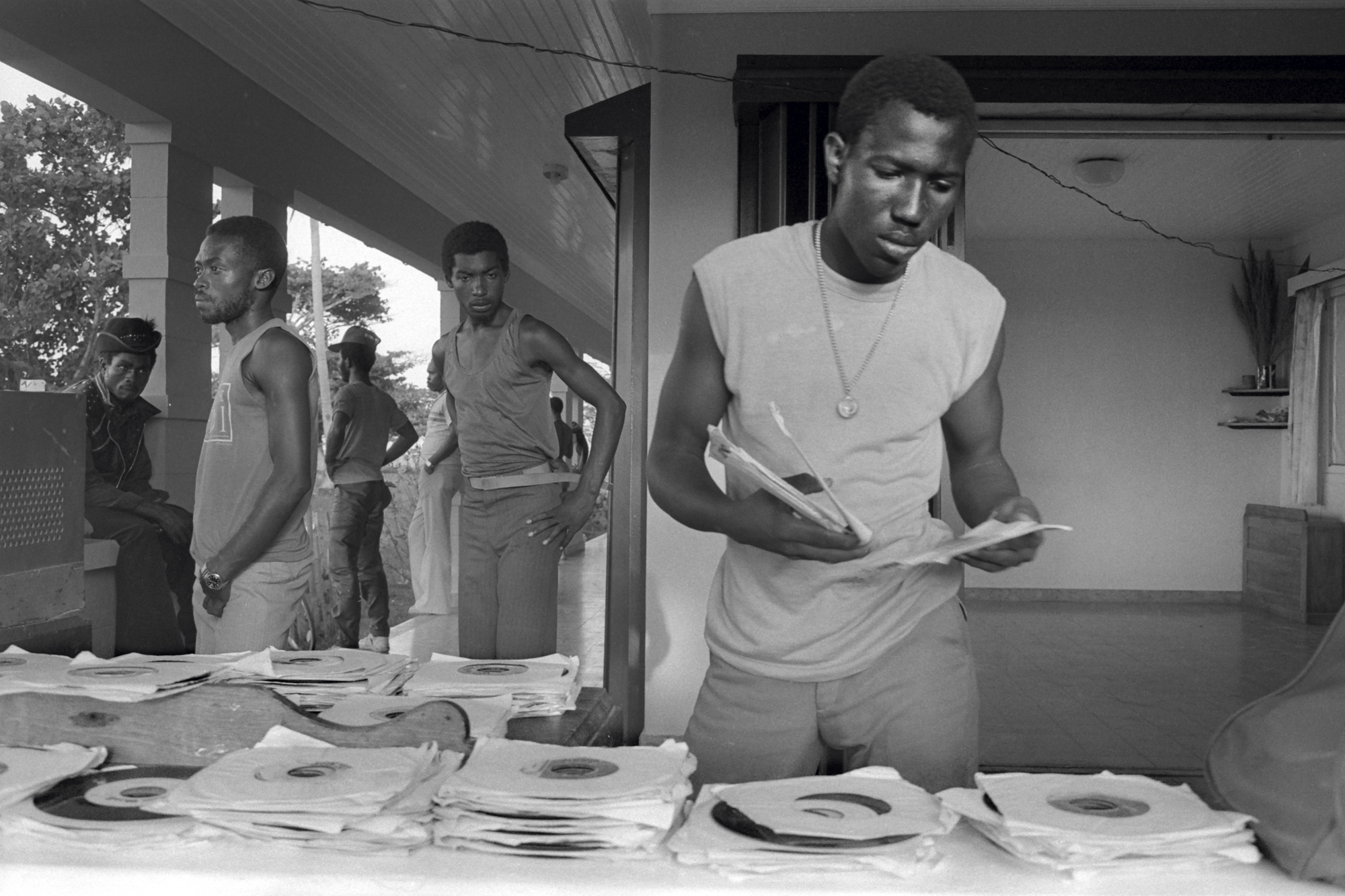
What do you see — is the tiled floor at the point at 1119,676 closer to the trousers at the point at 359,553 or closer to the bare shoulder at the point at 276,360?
the bare shoulder at the point at 276,360

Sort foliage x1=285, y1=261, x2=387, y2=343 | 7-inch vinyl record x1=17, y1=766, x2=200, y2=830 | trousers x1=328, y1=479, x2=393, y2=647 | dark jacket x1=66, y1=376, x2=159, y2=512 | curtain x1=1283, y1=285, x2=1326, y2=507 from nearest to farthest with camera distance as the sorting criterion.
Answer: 7-inch vinyl record x1=17, y1=766, x2=200, y2=830
dark jacket x1=66, y1=376, x2=159, y2=512
foliage x1=285, y1=261, x2=387, y2=343
trousers x1=328, y1=479, x2=393, y2=647
curtain x1=1283, y1=285, x2=1326, y2=507

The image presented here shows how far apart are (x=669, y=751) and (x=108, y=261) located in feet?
15.0

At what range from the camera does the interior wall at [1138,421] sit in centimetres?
912

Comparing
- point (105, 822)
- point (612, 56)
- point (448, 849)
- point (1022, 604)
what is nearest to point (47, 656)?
point (105, 822)

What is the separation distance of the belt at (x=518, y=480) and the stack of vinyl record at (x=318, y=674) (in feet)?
4.38

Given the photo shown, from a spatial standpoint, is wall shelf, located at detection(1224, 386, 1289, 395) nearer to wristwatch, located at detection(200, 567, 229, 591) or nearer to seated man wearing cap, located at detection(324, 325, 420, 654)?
seated man wearing cap, located at detection(324, 325, 420, 654)

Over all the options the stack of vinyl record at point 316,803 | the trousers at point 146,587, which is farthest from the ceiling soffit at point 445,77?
the stack of vinyl record at point 316,803

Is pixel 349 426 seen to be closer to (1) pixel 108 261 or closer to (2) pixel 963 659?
(1) pixel 108 261

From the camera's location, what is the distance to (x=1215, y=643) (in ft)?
23.2

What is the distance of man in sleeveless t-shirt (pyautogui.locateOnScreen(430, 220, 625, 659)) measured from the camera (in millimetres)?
3217

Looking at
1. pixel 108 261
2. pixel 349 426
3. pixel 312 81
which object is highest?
pixel 312 81

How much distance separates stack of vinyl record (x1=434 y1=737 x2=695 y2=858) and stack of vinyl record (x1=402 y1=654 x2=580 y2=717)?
0.65 m

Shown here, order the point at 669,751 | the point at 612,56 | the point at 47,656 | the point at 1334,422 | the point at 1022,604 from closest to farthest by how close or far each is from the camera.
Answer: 1. the point at 669,751
2. the point at 47,656
3. the point at 612,56
4. the point at 1334,422
5. the point at 1022,604

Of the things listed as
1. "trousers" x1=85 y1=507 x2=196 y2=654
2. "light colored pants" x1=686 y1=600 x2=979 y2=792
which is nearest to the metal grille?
"light colored pants" x1=686 y1=600 x2=979 y2=792
